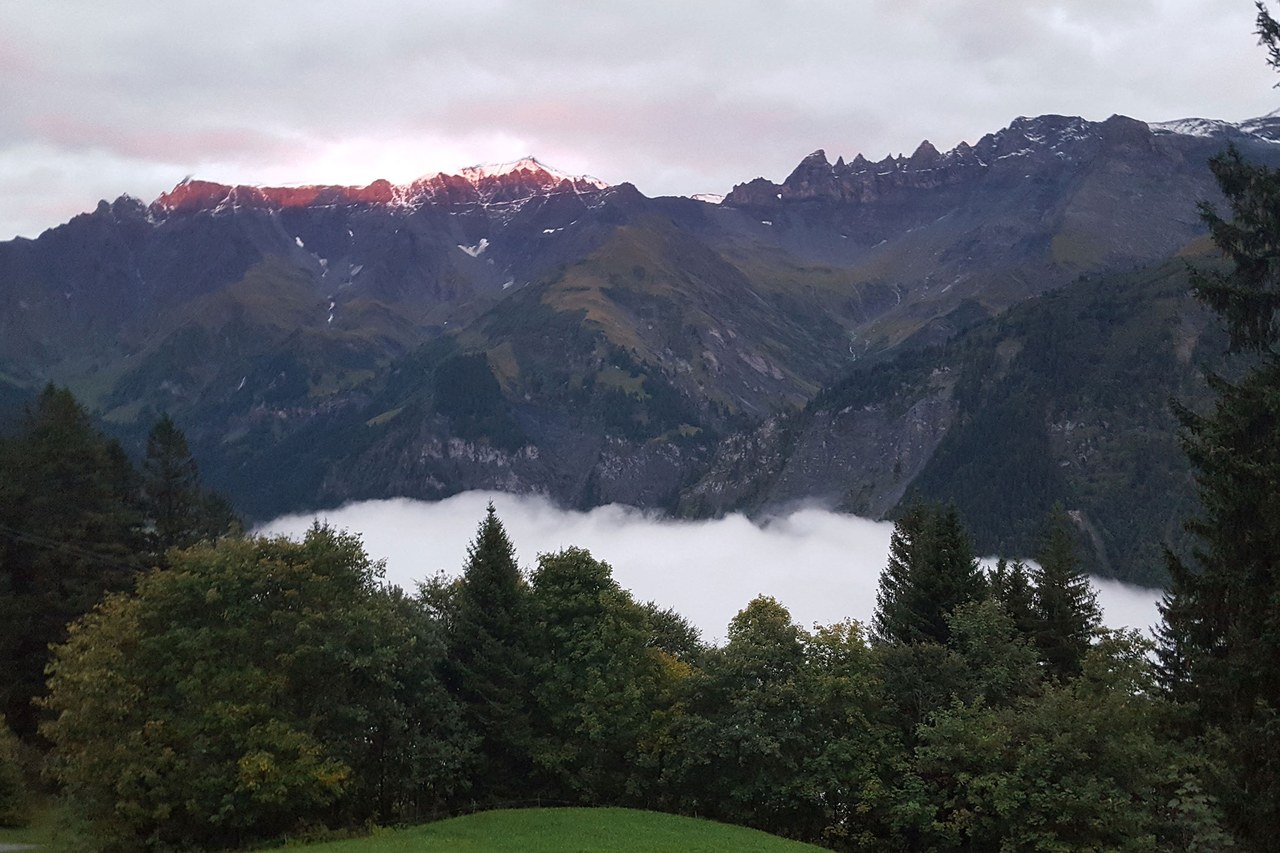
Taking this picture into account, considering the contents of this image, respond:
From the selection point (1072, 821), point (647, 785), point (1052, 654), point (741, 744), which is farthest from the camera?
point (1052, 654)

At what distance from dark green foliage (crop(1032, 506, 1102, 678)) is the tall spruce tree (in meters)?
33.9

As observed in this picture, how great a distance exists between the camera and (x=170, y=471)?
271 feet

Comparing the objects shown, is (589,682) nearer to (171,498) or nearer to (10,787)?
(10,787)

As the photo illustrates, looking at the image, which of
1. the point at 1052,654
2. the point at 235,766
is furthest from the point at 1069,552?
the point at 235,766

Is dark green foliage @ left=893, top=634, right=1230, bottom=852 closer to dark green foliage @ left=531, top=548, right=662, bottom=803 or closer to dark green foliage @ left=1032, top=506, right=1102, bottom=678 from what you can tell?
dark green foliage @ left=1032, top=506, right=1102, bottom=678

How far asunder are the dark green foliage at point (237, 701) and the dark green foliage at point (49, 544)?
17034 millimetres

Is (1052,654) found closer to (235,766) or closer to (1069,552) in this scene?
(1069,552)

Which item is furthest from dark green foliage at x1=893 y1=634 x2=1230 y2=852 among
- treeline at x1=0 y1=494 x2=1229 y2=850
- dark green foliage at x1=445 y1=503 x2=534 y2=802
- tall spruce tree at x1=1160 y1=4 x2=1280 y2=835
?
dark green foliage at x1=445 y1=503 x2=534 y2=802

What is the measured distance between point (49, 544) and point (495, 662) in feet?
98.9

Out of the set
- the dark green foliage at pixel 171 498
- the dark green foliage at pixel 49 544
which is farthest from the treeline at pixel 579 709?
the dark green foliage at pixel 171 498

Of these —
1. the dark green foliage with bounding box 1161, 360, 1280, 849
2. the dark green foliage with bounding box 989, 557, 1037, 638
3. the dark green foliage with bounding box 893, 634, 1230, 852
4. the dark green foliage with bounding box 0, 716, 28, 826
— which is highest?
the dark green foliage with bounding box 1161, 360, 1280, 849

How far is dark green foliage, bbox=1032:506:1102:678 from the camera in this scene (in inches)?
2436

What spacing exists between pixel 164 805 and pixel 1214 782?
3761cm

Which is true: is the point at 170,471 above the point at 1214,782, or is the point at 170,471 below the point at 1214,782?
above
